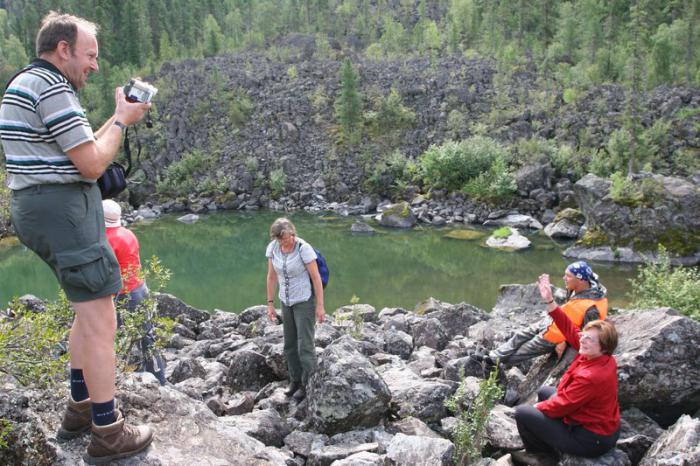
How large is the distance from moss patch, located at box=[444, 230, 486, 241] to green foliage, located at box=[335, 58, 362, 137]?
1777 centimetres

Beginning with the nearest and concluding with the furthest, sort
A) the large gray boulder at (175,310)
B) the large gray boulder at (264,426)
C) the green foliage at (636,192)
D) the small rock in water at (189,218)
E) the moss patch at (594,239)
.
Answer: the large gray boulder at (264,426) → the large gray boulder at (175,310) → the green foliage at (636,192) → the moss patch at (594,239) → the small rock in water at (189,218)

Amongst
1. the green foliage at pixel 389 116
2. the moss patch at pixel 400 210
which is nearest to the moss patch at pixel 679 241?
the moss patch at pixel 400 210

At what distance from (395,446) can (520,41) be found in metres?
51.9

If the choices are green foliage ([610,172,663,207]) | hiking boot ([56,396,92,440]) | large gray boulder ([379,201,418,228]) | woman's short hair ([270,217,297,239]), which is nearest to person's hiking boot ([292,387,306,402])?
woman's short hair ([270,217,297,239])

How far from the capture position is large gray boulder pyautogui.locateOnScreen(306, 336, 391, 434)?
541cm

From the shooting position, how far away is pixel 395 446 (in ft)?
15.0

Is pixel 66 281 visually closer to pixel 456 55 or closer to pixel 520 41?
pixel 456 55

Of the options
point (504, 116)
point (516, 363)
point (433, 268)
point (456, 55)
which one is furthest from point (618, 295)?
point (456, 55)

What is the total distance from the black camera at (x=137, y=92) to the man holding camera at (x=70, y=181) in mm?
29

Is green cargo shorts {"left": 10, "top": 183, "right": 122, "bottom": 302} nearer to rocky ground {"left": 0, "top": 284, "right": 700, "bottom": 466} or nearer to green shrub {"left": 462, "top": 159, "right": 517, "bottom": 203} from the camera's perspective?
rocky ground {"left": 0, "top": 284, "right": 700, "bottom": 466}

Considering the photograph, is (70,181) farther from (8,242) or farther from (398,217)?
(8,242)

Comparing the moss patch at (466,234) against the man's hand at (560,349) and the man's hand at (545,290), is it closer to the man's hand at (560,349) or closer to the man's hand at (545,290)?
the man's hand at (560,349)

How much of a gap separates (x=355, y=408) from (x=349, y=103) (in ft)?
124

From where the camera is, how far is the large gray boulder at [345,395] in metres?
5.41
